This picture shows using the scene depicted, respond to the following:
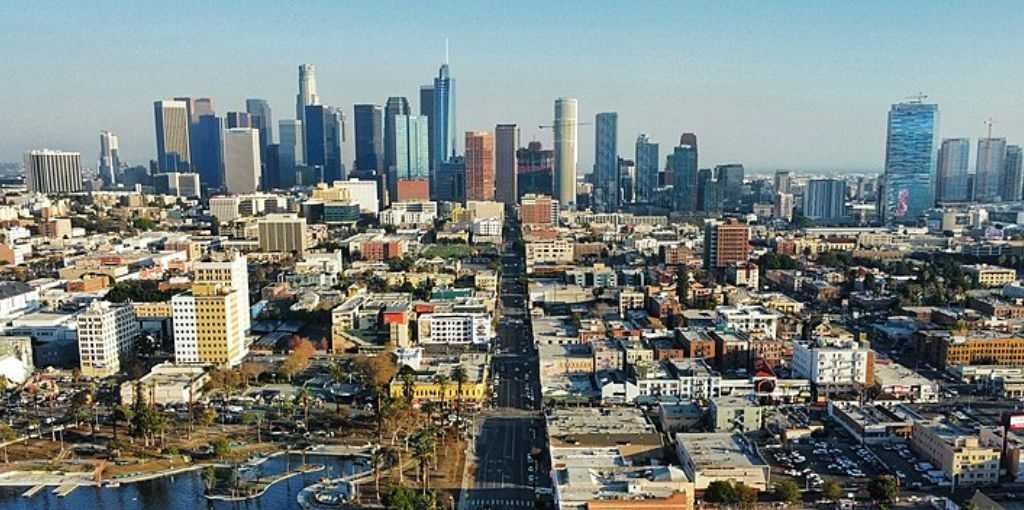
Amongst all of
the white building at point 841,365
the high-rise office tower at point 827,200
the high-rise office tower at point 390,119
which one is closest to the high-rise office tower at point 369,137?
the high-rise office tower at point 390,119

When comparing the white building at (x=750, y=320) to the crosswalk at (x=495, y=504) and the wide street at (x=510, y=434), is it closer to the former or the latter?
the wide street at (x=510, y=434)

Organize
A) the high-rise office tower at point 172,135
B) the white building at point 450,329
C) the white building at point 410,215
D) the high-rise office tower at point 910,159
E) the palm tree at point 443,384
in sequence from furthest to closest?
the high-rise office tower at point 172,135 < the high-rise office tower at point 910,159 < the white building at point 410,215 < the white building at point 450,329 < the palm tree at point 443,384

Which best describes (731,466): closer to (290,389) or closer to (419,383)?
(419,383)

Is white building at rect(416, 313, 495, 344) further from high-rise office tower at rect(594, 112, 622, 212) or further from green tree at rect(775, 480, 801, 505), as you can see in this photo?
high-rise office tower at rect(594, 112, 622, 212)

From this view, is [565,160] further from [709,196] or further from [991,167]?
[991,167]

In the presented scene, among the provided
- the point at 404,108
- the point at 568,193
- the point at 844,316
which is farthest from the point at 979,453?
the point at 404,108

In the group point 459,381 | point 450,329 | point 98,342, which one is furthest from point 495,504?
point 98,342
